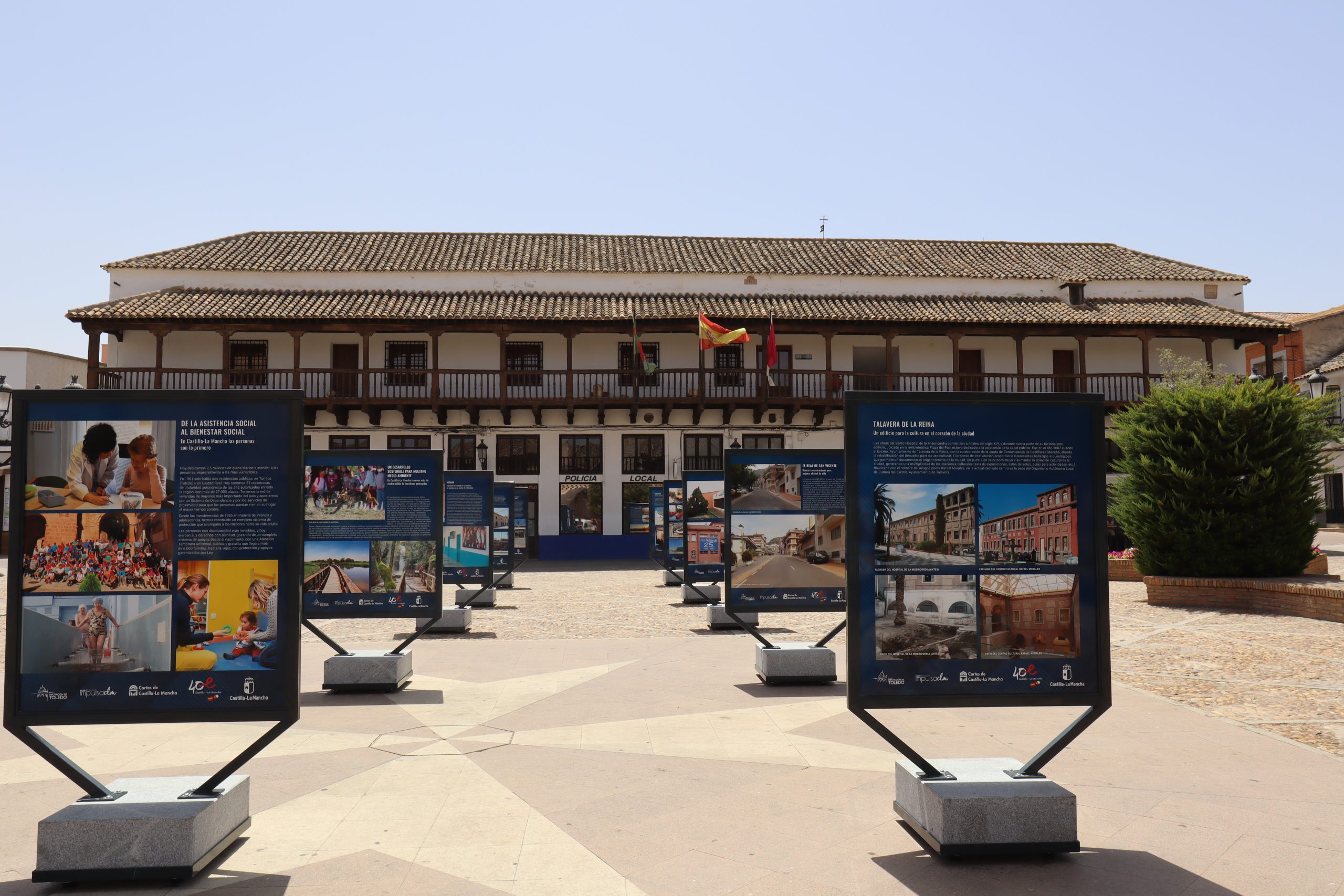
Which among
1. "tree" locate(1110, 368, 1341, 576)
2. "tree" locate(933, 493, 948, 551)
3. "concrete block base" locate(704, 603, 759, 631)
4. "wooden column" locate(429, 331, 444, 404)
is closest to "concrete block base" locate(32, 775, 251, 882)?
"tree" locate(933, 493, 948, 551)

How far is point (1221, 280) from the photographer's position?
33.7 meters

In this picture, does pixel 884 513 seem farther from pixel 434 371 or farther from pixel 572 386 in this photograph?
pixel 434 371

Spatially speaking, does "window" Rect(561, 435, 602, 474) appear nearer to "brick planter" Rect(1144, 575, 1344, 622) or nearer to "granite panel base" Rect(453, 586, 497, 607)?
"granite panel base" Rect(453, 586, 497, 607)

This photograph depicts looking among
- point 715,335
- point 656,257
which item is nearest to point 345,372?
point 715,335

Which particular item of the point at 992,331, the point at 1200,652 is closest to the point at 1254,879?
the point at 1200,652

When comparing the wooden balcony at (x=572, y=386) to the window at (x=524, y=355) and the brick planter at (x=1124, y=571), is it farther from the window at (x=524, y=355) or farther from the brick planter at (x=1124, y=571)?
the brick planter at (x=1124, y=571)

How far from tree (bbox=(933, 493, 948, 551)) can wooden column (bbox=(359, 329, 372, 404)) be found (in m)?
24.8

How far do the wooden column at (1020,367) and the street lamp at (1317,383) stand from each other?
11.6m

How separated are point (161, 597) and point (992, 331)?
28.7 meters

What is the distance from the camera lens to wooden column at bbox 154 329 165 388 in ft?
87.5

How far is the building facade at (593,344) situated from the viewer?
1105 inches

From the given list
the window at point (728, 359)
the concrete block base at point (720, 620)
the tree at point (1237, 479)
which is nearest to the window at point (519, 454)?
the window at point (728, 359)

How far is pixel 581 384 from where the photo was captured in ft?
96.7

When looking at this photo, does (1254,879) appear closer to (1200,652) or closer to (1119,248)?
(1200,652)
